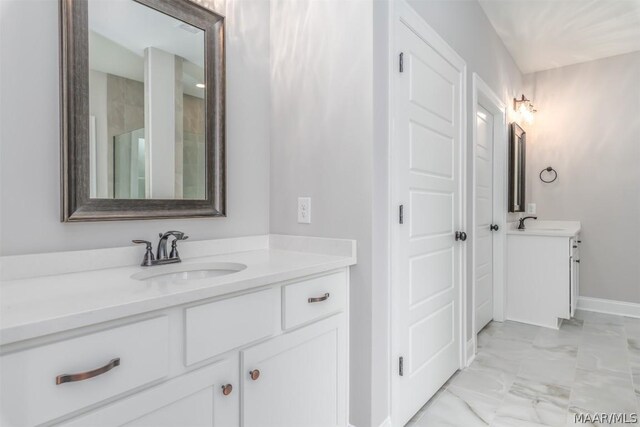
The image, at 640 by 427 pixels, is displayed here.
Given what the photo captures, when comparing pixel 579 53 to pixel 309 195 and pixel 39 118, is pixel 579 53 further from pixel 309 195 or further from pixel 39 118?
pixel 39 118

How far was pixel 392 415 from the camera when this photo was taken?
1.67 meters

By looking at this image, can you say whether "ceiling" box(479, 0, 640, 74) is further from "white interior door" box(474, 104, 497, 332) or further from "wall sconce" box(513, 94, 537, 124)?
"white interior door" box(474, 104, 497, 332)

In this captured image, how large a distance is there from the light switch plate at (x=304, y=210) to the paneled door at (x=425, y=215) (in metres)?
0.40

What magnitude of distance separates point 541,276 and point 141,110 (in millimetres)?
3387

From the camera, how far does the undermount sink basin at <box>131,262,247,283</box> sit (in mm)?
1258

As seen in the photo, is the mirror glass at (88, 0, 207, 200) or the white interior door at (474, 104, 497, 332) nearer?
the mirror glass at (88, 0, 207, 200)

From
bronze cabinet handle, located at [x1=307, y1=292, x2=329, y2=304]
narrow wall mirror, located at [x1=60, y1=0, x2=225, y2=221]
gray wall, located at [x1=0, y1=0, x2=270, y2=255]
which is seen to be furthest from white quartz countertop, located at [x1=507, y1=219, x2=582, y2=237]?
gray wall, located at [x1=0, y1=0, x2=270, y2=255]

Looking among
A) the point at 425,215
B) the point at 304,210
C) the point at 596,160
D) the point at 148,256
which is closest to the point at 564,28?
the point at 596,160

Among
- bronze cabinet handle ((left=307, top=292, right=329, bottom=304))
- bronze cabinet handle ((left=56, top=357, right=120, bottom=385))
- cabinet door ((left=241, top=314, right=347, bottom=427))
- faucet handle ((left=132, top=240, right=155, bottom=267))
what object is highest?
faucet handle ((left=132, top=240, right=155, bottom=267))

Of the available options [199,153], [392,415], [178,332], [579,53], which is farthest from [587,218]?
[178,332]

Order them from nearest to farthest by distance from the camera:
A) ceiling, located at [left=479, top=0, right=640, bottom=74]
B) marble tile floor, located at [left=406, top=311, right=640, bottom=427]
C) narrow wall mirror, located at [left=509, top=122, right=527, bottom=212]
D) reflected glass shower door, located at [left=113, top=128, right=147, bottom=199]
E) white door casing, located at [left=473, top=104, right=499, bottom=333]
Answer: reflected glass shower door, located at [left=113, top=128, right=147, bottom=199], marble tile floor, located at [left=406, top=311, right=640, bottom=427], ceiling, located at [left=479, top=0, right=640, bottom=74], white door casing, located at [left=473, top=104, right=499, bottom=333], narrow wall mirror, located at [left=509, top=122, right=527, bottom=212]

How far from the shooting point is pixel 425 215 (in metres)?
1.92

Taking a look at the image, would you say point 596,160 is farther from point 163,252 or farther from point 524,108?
point 163,252

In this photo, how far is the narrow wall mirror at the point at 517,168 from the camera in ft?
11.6
